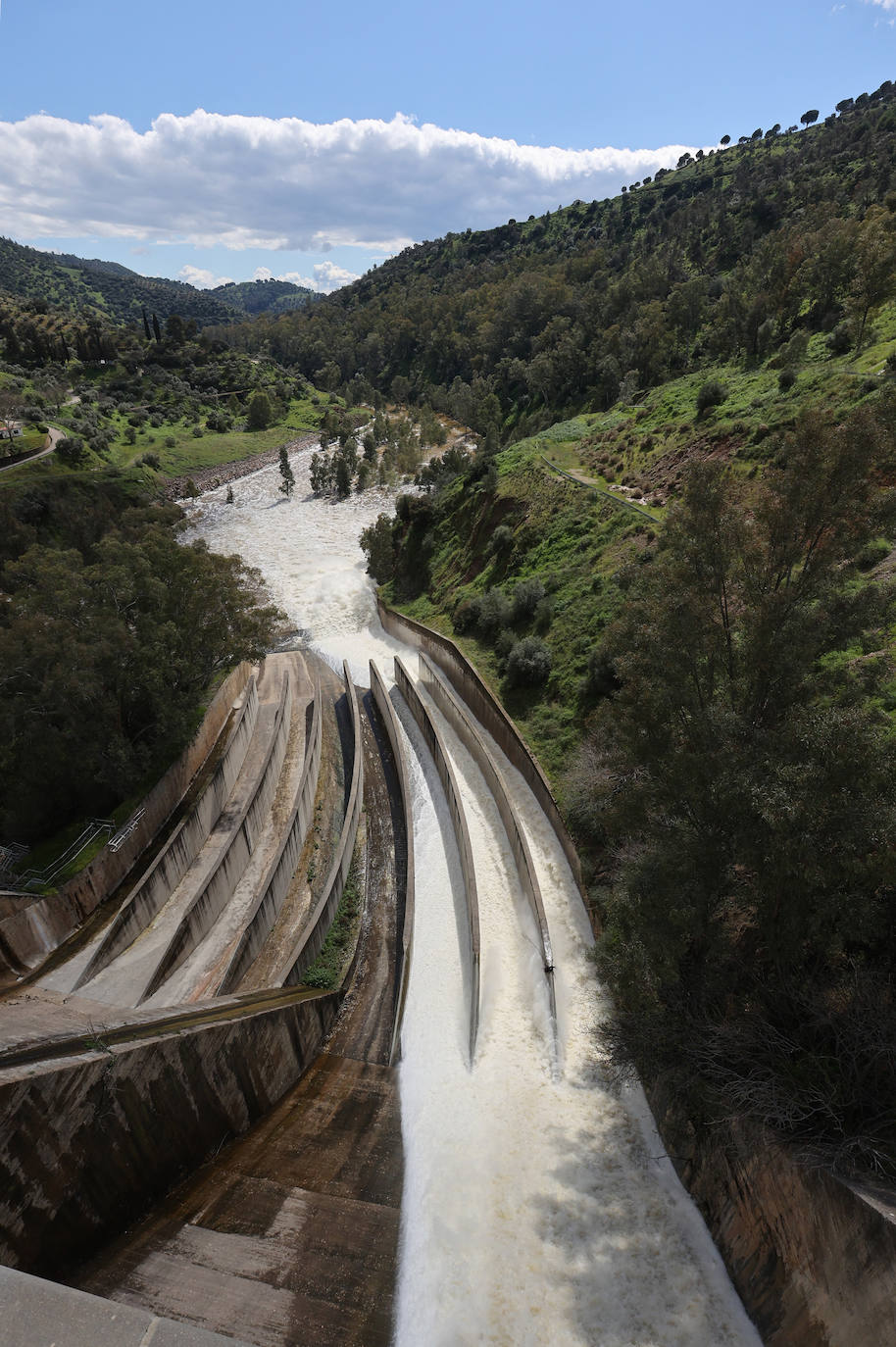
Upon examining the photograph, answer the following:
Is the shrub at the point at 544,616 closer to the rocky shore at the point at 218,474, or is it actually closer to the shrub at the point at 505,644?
the shrub at the point at 505,644

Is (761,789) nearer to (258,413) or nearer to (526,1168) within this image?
(526,1168)

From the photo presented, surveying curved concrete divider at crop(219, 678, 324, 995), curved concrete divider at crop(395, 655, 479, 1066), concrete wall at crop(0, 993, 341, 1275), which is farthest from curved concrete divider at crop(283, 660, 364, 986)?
curved concrete divider at crop(395, 655, 479, 1066)

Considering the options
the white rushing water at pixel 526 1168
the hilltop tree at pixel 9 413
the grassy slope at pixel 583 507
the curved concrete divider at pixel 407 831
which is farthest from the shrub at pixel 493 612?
the hilltop tree at pixel 9 413

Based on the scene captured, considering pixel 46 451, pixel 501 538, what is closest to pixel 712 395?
pixel 501 538

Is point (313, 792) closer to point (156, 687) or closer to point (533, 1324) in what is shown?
point (156, 687)

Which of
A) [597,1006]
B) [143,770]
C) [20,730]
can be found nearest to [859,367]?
[597,1006]

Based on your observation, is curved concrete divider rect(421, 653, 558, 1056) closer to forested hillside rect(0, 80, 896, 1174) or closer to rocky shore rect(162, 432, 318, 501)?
forested hillside rect(0, 80, 896, 1174)
